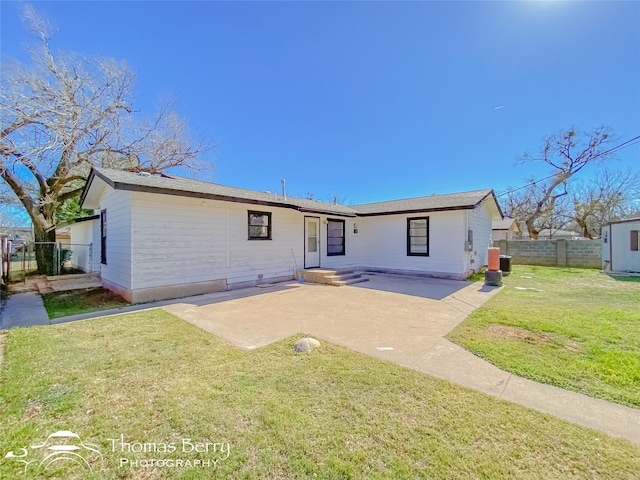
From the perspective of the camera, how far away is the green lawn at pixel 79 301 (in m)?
5.97

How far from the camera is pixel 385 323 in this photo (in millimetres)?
5074

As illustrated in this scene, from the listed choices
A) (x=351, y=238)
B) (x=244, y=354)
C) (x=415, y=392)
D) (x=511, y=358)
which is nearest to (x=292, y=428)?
(x=415, y=392)

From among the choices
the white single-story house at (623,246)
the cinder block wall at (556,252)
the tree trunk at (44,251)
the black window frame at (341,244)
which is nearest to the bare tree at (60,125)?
the tree trunk at (44,251)

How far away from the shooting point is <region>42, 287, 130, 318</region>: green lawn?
5974 millimetres

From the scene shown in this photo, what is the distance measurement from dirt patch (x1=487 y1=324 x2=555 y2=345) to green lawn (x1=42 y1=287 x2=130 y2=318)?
310 inches

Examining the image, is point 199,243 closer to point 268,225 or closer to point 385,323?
point 268,225

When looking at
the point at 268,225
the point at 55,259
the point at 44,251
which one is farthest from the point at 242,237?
the point at 44,251

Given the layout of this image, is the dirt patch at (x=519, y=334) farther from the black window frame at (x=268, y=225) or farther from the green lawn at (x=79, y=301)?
the green lawn at (x=79, y=301)

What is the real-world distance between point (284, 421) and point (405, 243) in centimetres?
1036

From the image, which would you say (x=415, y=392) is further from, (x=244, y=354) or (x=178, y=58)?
(x=178, y=58)

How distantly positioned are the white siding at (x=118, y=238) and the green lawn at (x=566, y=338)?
7605mm

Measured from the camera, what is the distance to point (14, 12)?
381 inches

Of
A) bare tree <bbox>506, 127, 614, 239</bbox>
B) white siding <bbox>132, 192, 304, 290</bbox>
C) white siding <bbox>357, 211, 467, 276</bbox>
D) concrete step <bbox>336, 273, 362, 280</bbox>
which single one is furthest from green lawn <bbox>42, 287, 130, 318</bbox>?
bare tree <bbox>506, 127, 614, 239</bbox>

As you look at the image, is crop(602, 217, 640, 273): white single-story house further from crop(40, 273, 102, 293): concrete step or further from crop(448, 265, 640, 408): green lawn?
crop(40, 273, 102, 293): concrete step
